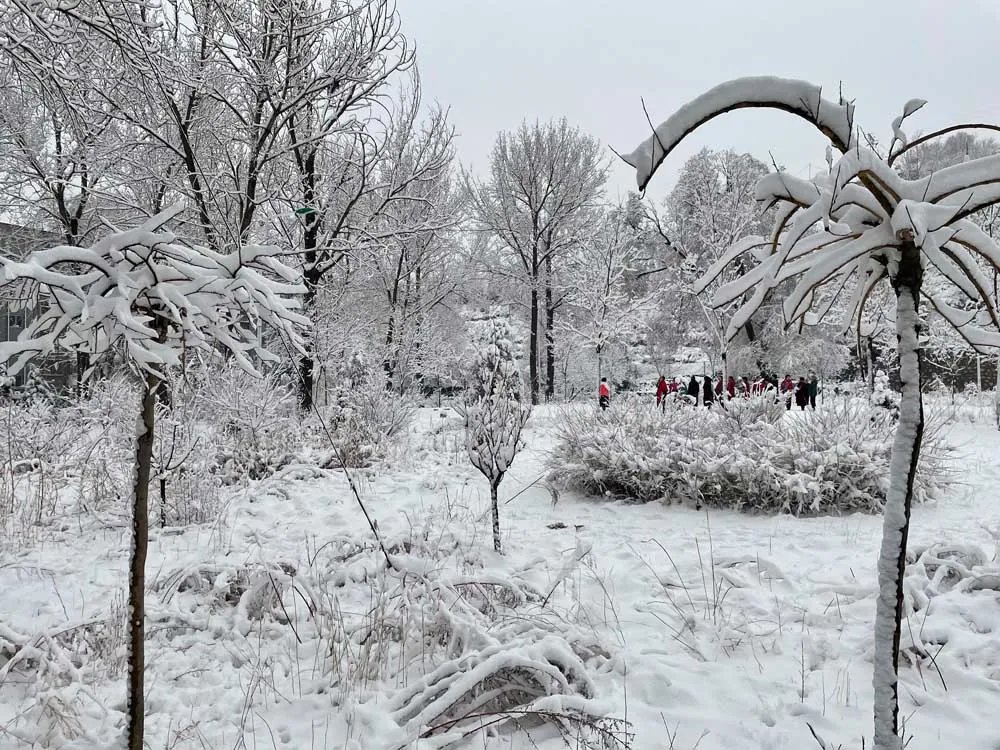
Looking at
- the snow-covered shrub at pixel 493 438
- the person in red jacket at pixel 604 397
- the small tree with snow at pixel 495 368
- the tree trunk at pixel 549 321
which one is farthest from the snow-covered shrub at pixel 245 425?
the tree trunk at pixel 549 321

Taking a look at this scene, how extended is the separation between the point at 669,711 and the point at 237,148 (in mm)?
11860

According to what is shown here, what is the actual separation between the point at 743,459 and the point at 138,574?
4.84 meters

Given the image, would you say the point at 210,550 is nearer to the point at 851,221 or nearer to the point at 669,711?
the point at 669,711

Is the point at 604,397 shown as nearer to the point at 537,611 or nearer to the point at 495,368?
the point at 495,368

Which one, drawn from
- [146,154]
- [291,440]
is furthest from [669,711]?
[146,154]

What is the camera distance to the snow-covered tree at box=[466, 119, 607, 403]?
66.3ft

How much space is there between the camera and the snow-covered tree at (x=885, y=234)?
117 centimetres

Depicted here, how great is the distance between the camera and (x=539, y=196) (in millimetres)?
20422

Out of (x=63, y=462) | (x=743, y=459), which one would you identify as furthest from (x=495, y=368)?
(x=63, y=462)

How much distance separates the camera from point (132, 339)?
1350 millimetres

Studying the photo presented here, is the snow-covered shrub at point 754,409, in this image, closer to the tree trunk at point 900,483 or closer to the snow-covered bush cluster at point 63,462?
the tree trunk at point 900,483

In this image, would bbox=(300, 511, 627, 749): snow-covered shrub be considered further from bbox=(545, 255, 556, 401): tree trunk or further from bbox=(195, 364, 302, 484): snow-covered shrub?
bbox=(545, 255, 556, 401): tree trunk

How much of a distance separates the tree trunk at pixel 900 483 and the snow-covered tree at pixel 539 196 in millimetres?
18340

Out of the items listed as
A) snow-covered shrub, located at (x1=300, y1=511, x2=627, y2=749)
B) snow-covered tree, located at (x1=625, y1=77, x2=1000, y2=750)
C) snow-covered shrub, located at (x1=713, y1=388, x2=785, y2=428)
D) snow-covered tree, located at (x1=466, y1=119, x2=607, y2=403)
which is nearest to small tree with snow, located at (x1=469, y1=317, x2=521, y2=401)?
snow-covered shrub, located at (x1=300, y1=511, x2=627, y2=749)
